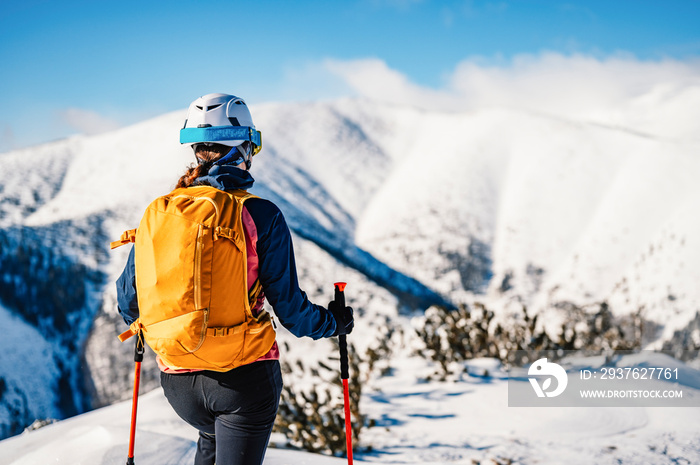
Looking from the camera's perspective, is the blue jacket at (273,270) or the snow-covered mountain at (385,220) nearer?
the blue jacket at (273,270)

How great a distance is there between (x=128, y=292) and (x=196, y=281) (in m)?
0.58

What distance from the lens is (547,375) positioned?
593cm

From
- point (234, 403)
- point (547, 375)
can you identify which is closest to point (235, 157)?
point (234, 403)

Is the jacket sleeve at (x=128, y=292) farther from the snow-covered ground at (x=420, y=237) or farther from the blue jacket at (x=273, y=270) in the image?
the snow-covered ground at (x=420, y=237)

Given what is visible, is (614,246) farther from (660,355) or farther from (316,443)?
(316,443)

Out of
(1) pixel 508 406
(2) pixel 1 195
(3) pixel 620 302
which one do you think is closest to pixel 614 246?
(3) pixel 620 302

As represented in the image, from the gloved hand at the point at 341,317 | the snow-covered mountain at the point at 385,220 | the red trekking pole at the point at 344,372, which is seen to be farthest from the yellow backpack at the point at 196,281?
the snow-covered mountain at the point at 385,220

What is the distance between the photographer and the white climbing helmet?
212 centimetres

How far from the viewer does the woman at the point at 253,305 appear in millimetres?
1921

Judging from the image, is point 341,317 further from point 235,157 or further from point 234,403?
point 235,157

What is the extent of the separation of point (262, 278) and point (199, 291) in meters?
0.27

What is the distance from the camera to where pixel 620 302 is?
1753cm

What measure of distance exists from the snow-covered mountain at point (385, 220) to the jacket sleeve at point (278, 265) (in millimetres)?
9121

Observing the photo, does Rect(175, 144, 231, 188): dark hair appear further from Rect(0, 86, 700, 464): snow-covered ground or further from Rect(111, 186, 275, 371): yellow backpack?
Rect(0, 86, 700, 464): snow-covered ground
